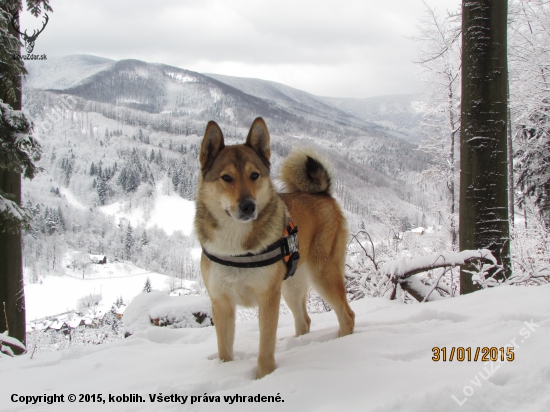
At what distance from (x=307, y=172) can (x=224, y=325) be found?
2190 mm

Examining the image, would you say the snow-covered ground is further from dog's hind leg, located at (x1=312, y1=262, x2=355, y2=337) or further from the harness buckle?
the harness buckle

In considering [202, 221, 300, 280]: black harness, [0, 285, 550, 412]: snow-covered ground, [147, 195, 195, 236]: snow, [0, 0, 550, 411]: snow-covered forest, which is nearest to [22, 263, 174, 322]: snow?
[147, 195, 195, 236]: snow

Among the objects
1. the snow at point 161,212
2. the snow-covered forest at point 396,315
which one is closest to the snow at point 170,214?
the snow at point 161,212

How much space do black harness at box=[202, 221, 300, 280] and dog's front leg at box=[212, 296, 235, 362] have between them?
1.24ft

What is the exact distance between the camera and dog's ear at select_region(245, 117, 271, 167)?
3.45 metres

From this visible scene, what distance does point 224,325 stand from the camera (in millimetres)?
3244

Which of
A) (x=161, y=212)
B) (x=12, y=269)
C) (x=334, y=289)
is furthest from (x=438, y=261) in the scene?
(x=161, y=212)

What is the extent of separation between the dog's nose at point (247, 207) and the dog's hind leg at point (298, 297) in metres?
1.43

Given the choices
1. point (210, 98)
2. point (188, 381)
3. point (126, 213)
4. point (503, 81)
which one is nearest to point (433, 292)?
point (503, 81)

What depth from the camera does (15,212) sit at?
6016 millimetres

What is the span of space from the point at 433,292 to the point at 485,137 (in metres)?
2.36

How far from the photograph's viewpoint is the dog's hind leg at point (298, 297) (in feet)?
13.5

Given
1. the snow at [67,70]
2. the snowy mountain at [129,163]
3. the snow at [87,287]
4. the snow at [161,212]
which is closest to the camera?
the snow at [87,287]

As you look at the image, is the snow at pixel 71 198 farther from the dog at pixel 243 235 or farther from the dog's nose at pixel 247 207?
the dog's nose at pixel 247 207
